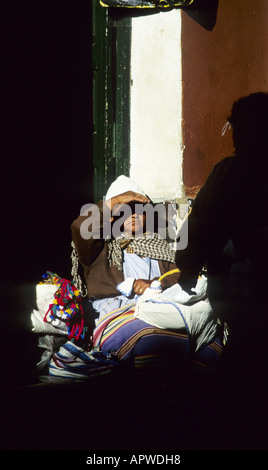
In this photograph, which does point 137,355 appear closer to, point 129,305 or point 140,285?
point 129,305

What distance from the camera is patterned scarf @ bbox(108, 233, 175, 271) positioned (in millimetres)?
3340

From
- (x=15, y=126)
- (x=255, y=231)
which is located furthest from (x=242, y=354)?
(x=15, y=126)

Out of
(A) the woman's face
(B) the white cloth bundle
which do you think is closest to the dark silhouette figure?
(B) the white cloth bundle

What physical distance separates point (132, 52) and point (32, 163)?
135 centimetres

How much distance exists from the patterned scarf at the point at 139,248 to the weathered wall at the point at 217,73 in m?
0.66

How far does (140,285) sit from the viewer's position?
10.4 feet

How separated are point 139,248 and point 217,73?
1.45 m

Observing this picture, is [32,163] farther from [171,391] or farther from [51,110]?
[171,391]

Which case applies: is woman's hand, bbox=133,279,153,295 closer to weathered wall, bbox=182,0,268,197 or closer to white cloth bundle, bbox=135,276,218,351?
white cloth bundle, bbox=135,276,218,351

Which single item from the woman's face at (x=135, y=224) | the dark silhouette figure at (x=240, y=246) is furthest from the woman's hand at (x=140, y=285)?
the dark silhouette figure at (x=240, y=246)

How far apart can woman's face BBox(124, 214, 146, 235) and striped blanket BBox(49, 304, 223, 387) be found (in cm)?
65

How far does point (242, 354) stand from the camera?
7.06 feet

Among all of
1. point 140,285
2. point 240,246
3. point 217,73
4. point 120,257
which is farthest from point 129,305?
point 217,73

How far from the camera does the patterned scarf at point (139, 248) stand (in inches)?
131
